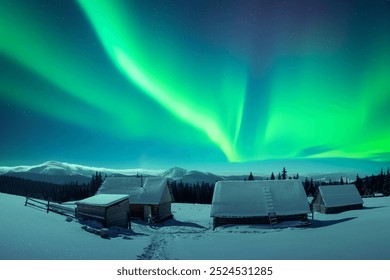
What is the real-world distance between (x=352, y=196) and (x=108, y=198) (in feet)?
88.5

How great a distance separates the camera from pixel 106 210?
48.3ft

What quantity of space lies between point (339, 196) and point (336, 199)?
76 cm

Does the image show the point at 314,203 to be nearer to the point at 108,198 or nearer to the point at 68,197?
the point at 108,198

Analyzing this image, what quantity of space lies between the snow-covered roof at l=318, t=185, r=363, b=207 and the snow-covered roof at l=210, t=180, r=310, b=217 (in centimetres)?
1084

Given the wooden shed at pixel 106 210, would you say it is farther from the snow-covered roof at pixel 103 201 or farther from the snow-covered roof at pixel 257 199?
the snow-covered roof at pixel 257 199

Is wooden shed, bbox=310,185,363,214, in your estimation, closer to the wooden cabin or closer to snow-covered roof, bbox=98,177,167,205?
the wooden cabin

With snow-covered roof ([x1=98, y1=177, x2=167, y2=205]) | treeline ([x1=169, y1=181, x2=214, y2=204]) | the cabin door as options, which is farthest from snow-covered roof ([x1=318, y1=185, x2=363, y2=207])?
treeline ([x1=169, y1=181, x2=214, y2=204])

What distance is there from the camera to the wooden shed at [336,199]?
27.0 m

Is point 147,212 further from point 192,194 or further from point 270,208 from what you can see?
point 192,194

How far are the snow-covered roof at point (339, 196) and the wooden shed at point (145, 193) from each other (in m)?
17.3

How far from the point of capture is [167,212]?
23.0 meters

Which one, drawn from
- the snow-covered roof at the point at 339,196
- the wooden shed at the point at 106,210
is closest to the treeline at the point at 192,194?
the snow-covered roof at the point at 339,196

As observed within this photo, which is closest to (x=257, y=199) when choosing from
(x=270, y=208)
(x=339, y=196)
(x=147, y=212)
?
(x=270, y=208)
